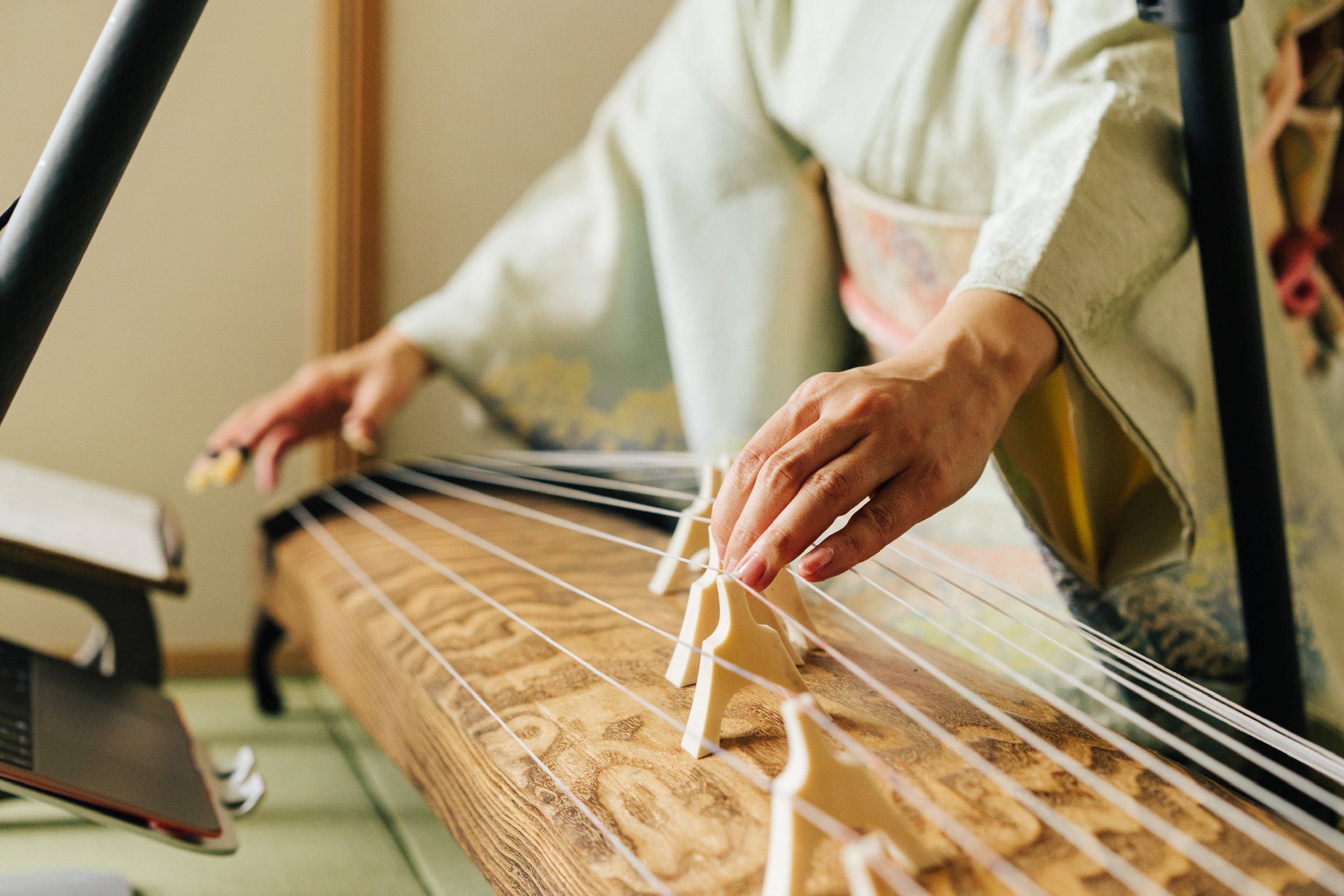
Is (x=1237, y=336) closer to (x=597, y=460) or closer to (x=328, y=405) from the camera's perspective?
(x=597, y=460)

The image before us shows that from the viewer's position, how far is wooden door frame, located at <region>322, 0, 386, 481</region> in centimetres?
185

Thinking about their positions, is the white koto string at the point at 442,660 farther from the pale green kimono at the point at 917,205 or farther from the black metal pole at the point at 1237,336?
the black metal pole at the point at 1237,336

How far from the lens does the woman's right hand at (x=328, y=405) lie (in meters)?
1.36

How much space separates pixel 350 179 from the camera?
6.21ft

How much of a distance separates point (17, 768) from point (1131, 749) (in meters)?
0.63

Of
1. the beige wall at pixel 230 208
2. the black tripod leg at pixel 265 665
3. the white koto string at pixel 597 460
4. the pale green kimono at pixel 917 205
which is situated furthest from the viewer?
the beige wall at pixel 230 208

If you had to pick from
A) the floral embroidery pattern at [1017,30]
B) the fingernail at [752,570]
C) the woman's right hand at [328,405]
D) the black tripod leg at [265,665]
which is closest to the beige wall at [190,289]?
the black tripod leg at [265,665]

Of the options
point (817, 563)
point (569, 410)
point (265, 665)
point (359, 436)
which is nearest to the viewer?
point (817, 563)

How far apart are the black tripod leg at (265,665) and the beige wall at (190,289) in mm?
413

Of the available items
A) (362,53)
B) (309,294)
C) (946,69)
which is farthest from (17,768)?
(362,53)

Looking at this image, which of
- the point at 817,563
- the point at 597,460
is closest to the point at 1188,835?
the point at 817,563

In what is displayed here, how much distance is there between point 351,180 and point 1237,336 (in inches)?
62.5

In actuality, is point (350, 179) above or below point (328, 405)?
above

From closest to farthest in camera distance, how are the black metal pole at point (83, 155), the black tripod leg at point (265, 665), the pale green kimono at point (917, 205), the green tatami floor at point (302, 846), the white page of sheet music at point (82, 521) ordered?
the black metal pole at point (83, 155), the pale green kimono at point (917, 205), the green tatami floor at point (302, 846), the white page of sheet music at point (82, 521), the black tripod leg at point (265, 665)
